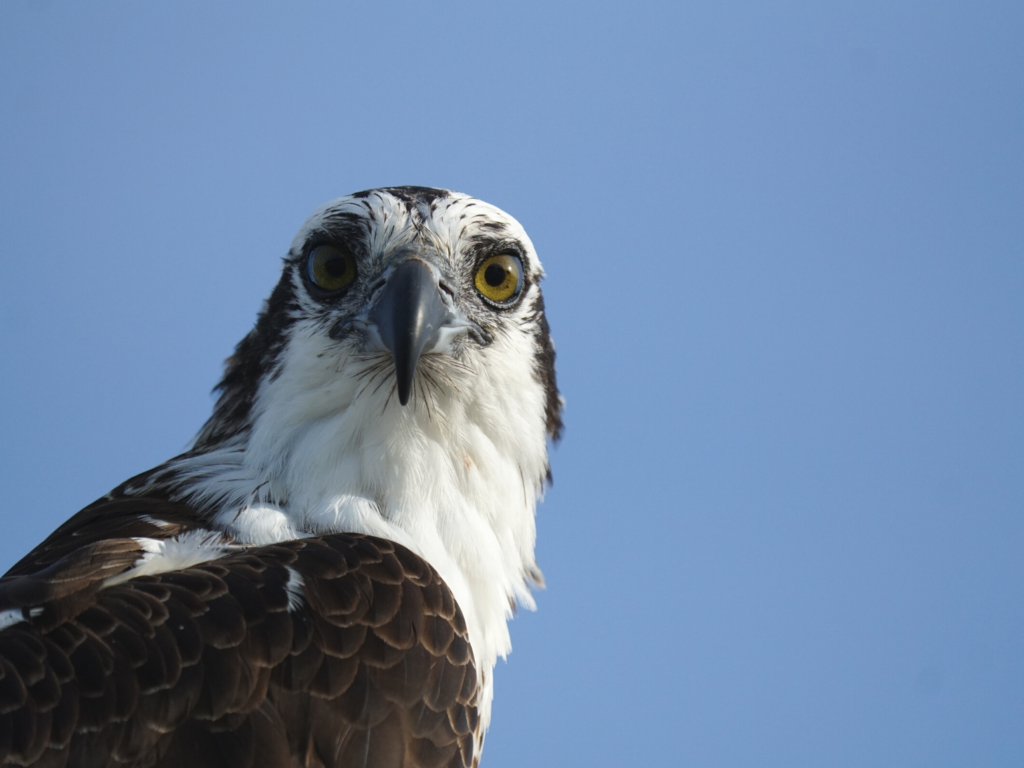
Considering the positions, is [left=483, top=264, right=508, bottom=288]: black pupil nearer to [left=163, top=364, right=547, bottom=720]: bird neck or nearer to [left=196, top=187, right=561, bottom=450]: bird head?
[left=196, top=187, right=561, bottom=450]: bird head

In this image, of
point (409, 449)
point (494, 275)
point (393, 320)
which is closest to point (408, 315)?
point (393, 320)

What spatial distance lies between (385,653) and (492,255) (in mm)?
1934

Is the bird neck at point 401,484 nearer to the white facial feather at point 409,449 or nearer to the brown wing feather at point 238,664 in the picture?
the white facial feather at point 409,449

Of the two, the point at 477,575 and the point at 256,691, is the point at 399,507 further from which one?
the point at 256,691

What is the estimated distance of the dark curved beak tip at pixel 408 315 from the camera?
3.69m

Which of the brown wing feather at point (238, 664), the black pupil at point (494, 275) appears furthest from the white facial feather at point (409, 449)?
the brown wing feather at point (238, 664)

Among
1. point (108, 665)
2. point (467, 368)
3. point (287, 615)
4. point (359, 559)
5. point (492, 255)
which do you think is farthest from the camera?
point (492, 255)

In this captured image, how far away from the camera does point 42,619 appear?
9.58ft

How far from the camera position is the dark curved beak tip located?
12.1 feet

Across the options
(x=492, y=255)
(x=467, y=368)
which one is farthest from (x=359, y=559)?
(x=492, y=255)

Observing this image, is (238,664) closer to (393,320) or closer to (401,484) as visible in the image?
(401,484)

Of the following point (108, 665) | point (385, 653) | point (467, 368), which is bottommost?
point (108, 665)

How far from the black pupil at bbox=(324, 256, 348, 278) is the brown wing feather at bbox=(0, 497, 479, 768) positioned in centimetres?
130

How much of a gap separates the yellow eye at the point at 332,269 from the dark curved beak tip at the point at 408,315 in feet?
0.96
